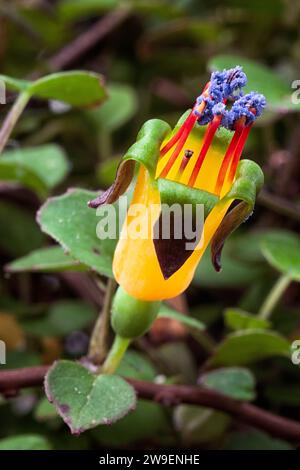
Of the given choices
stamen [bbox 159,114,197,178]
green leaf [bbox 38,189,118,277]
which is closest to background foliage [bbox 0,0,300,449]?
green leaf [bbox 38,189,118,277]

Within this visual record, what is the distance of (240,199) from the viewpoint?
1.80ft

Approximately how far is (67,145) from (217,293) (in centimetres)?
34

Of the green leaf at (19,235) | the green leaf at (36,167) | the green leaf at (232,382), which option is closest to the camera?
the green leaf at (232,382)

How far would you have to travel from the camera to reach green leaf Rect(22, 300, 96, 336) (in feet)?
3.08

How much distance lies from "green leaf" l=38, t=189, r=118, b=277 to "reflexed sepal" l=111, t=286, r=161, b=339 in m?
0.03

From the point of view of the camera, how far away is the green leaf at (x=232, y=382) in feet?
2.43

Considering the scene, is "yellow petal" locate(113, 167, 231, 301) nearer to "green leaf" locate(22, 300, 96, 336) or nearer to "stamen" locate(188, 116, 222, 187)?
"stamen" locate(188, 116, 222, 187)

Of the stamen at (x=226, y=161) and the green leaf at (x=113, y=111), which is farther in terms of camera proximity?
the green leaf at (x=113, y=111)

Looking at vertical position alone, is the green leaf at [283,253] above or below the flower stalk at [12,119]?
below

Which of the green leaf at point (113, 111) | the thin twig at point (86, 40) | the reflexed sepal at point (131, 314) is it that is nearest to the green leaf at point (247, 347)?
the reflexed sepal at point (131, 314)

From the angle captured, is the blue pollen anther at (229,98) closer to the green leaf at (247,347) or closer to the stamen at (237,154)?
the stamen at (237,154)

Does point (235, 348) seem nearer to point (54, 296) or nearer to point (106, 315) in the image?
point (106, 315)

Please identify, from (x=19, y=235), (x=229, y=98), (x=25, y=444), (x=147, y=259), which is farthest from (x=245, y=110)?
(x=19, y=235)

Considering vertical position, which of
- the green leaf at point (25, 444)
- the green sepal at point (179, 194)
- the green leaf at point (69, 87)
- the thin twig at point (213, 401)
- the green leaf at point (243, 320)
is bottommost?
the green leaf at point (25, 444)
